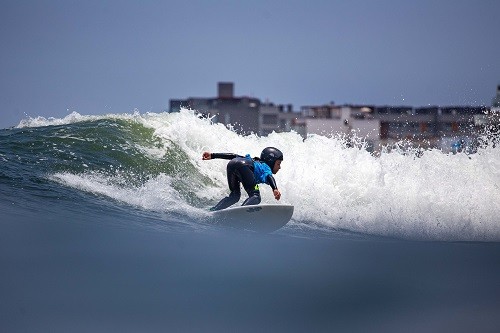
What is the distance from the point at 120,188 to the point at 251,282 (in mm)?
5419

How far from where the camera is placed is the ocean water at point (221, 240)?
7.30m

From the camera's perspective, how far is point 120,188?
1302 centimetres

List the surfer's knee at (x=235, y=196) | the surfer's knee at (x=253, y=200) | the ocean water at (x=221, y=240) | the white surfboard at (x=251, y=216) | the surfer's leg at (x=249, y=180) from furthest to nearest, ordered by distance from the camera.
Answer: the surfer's knee at (x=235, y=196) → the surfer's leg at (x=249, y=180) → the surfer's knee at (x=253, y=200) → the white surfboard at (x=251, y=216) → the ocean water at (x=221, y=240)

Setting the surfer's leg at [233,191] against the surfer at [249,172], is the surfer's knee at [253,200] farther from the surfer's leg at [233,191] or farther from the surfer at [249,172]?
the surfer's leg at [233,191]

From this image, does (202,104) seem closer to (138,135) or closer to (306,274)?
(138,135)

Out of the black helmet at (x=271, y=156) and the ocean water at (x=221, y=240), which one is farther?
the black helmet at (x=271, y=156)

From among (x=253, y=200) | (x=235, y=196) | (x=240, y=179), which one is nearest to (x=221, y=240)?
(x=253, y=200)

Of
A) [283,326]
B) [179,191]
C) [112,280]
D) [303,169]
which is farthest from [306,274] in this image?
[303,169]

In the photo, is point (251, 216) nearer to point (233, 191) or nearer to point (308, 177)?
point (233, 191)

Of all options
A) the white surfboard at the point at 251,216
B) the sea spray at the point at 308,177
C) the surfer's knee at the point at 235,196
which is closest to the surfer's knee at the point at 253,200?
the white surfboard at the point at 251,216

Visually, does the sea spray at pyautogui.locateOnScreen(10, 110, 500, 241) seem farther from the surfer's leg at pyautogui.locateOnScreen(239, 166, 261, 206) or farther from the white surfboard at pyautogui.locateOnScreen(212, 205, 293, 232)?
the surfer's leg at pyautogui.locateOnScreen(239, 166, 261, 206)

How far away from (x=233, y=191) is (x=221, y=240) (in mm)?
1223

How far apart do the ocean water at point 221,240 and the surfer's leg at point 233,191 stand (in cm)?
42

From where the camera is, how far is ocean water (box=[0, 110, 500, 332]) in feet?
24.0
